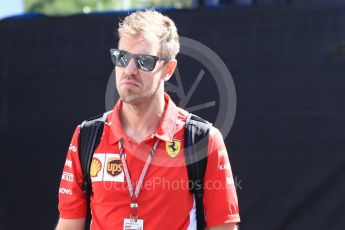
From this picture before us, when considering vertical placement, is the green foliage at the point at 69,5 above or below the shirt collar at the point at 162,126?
above

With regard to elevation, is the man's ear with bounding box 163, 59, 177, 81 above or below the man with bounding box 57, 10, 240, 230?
above

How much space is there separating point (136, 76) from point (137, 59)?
0.08 meters

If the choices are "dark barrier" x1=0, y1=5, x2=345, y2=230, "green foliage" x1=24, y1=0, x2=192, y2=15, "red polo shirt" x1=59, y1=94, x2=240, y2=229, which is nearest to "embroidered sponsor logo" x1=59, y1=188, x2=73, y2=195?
"red polo shirt" x1=59, y1=94, x2=240, y2=229

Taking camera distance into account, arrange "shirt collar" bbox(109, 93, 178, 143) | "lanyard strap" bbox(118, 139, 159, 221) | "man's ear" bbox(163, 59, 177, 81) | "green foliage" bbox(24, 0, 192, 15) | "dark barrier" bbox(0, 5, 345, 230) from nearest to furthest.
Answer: "lanyard strap" bbox(118, 139, 159, 221)
"shirt collar" bbox(109, 93, 178, 143)
"man's ear" bbox(163, 59, 177, 81)
"dark barrier" bbox(0, 5, 345, 230)
"green foliage" bbox(24, 0, 192, 15)

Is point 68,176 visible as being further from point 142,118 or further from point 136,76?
point 136,76

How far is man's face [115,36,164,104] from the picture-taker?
10.3 ft

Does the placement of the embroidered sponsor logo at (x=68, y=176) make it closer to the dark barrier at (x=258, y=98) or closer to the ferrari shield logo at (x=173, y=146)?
the ferrari shield logo at (x=173, y=146)

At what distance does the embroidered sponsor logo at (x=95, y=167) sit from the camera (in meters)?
3.15

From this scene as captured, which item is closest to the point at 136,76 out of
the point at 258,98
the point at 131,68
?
the point at 131,68

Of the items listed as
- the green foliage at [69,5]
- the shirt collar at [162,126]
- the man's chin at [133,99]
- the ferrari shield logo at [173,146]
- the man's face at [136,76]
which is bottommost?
the ferrari shield logo at [173,146]

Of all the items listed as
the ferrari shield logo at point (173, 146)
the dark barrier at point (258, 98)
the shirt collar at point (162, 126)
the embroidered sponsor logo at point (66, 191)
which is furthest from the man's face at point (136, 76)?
the dark barrier at point (258, 98)

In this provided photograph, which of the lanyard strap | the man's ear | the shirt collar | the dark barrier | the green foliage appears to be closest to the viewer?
the lanyard strap

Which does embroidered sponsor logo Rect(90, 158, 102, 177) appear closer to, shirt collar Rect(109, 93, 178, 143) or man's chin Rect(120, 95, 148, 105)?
shirt collar Rect(109, 93, 178, 143)

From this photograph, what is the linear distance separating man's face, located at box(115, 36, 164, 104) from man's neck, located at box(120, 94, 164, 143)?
0.22 ft
